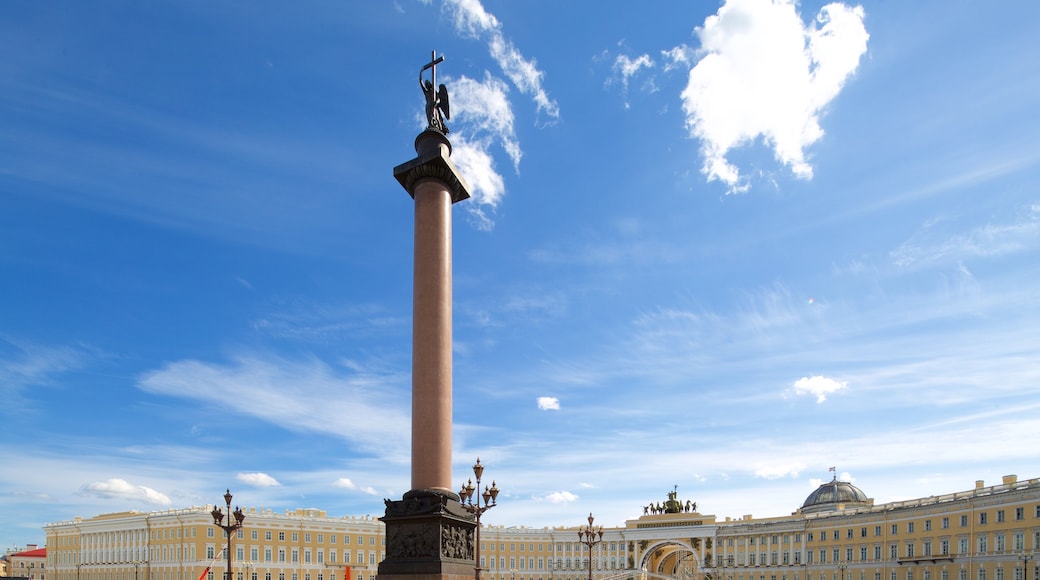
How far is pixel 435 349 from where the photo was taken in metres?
20.9

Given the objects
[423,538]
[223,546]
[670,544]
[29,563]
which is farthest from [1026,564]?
[29,563]

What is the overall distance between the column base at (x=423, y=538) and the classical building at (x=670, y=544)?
59.8 metres

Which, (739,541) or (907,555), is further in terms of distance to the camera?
(739,541)


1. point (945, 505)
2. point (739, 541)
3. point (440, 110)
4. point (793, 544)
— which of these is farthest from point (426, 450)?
point (739, 541)

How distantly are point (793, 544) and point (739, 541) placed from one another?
11133mm

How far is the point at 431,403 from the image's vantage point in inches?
799

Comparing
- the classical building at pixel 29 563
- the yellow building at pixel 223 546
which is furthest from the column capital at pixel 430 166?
the classical building at pixel 29 563

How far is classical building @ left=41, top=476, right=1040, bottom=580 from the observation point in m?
66.5

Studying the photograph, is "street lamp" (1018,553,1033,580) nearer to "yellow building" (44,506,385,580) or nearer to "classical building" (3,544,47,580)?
"yellow building" (44,506,385,580)

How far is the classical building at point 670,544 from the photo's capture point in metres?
66.5

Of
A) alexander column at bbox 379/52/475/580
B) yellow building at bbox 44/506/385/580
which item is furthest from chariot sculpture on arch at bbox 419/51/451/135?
yellow building at bbox 44/506/385/580

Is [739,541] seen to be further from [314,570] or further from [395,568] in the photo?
[395,568]

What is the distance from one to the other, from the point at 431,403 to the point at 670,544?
10252 centimetres

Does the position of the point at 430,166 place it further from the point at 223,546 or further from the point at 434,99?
the point at 223,546
